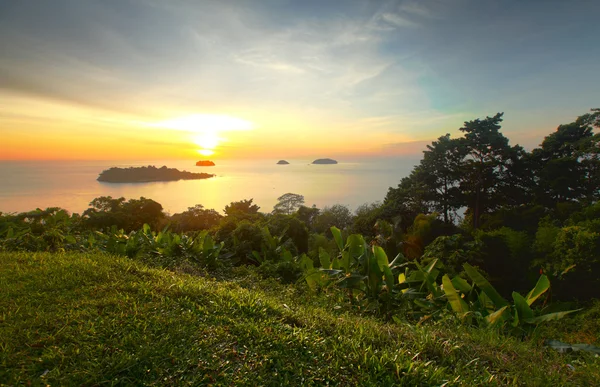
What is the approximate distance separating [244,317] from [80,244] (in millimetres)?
4617

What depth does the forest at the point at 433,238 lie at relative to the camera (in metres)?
3.71

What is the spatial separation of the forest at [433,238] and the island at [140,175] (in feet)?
→ 50.9

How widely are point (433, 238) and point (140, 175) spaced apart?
98.7 feet

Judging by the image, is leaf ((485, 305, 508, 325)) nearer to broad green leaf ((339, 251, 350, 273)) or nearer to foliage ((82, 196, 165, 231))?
broad green leaf ((339, 251, 350, 273))

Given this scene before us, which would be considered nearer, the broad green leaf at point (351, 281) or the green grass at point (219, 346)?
the green grass at point (219, 346)

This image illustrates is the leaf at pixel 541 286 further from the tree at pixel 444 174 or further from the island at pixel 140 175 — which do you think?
the island at pixel 140 175

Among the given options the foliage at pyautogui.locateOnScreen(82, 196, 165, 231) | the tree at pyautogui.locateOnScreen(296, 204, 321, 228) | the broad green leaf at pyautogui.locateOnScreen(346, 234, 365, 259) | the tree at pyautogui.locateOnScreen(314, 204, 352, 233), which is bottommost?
the tree at pyautogui.locateOnScreen(314, 204, 352, 233)

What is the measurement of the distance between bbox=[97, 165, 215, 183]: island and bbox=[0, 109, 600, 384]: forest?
1553cm

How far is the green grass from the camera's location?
5.52 feet

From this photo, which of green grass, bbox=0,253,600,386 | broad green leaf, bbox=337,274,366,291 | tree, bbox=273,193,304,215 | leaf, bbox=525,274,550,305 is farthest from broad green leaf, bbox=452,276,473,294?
tree, bbox=273,193,304,215

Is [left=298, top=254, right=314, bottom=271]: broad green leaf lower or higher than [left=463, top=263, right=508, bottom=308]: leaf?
lower

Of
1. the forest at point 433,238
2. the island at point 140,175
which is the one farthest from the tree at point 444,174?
the island at point 140,175

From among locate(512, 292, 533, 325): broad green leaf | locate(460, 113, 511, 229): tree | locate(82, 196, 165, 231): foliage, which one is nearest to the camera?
locate(512, 292, 533, 325): broad green leaf

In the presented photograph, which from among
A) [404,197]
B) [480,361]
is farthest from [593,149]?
[480,361]
